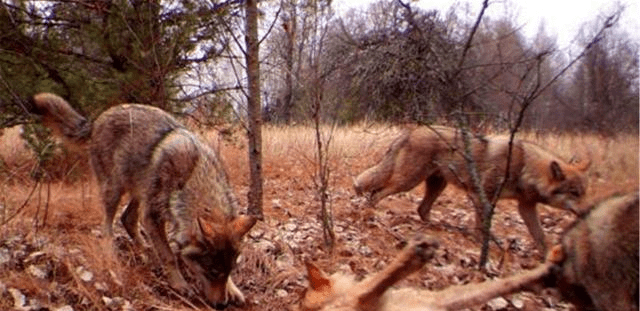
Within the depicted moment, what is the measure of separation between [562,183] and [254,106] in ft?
11.7

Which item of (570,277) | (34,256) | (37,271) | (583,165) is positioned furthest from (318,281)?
(583,165)

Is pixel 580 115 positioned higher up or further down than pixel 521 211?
higher up

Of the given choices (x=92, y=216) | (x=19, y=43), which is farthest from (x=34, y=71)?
(x=92, y=216)

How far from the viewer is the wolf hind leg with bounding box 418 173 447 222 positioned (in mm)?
6910

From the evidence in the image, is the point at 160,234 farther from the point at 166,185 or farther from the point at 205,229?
the point at 205,229

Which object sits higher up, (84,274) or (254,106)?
(254,106)

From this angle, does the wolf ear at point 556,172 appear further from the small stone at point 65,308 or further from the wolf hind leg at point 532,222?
the small stone at point 65,308

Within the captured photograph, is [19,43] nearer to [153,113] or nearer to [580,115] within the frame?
[153,113]

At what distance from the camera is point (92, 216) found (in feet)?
18.6

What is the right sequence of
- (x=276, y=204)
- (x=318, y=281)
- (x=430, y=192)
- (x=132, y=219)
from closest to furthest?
(x=318, y=281) → (x=132, y=219) → (x=276, y=204) → (x=430, y=192)

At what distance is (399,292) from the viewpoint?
2.63 m

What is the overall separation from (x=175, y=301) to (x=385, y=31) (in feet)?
24.3

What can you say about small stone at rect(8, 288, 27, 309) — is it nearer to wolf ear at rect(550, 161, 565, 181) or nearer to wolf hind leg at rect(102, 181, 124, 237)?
wolf hind leg at rect(102, 181, 124, 237)

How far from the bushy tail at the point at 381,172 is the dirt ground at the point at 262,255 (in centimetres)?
26
